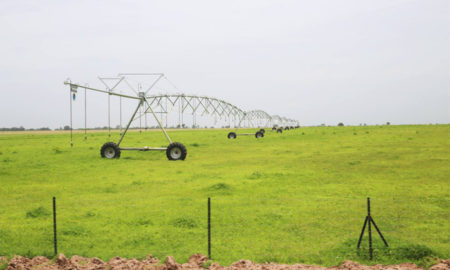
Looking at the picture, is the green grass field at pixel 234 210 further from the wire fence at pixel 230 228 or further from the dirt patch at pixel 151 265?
the dirt patch at pixel 151 265

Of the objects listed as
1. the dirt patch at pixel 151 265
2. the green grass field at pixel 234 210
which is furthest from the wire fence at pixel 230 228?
the dirt patch at pixel 151 265

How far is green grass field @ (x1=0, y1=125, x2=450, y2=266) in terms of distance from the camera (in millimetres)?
10586

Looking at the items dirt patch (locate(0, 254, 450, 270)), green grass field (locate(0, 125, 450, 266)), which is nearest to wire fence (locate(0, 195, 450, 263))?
green grass field (locate(0, 125, 450, 266))

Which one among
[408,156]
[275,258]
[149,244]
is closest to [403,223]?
[275,258]

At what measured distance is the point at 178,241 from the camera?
11320 mm

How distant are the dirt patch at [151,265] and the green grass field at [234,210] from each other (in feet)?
1.53

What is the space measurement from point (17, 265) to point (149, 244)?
3.28 metres

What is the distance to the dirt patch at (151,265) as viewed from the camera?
29.8 ft

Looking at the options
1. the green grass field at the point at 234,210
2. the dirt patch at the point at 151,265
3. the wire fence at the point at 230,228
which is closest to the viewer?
the dirt patch at the point at 151,265

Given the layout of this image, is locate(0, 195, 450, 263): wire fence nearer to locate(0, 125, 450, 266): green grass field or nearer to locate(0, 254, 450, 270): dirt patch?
locate(0, 125, 450, 266): green grass field

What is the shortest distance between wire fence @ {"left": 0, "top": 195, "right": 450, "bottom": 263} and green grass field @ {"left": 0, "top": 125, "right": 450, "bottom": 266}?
0.03 metres

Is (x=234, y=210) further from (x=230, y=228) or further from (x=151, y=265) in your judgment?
(x=151, y=265)

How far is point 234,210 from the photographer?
A: 47.3 ft

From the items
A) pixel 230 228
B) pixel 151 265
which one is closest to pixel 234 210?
pixel 230 228
